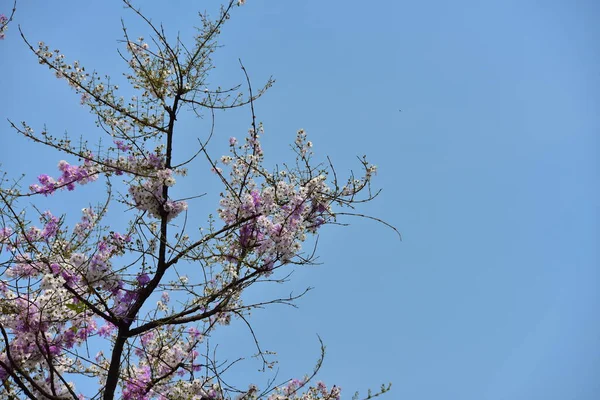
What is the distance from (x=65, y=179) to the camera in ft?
17.9

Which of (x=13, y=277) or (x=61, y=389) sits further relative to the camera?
(x=13, y=277)

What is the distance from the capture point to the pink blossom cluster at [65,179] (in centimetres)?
538

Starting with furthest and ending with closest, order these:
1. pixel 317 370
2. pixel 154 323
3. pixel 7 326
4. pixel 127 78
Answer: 1. pixel 317 370
2. pixel 127 78
3. pixel 154 323
4. pixel 7 326

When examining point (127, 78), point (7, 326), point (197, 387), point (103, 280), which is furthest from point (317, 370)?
point (127, 78)

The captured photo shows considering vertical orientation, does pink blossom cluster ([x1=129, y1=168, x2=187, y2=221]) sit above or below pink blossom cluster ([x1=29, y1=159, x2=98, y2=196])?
below

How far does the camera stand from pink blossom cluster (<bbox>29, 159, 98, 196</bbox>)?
212 inches

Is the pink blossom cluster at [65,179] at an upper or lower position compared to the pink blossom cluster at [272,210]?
upper

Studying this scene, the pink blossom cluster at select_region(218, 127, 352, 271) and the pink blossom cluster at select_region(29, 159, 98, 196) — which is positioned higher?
the pink blossom cluster at select_region(29, 159, 98, 196)

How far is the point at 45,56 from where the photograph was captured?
5043 mm

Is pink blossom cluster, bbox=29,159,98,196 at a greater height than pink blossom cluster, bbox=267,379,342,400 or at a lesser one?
greater

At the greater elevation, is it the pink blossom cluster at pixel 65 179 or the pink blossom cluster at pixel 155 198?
the pink blossom cluster at pixel 65 179

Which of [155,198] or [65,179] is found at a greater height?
[65,179]

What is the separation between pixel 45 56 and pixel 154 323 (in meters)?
2.59

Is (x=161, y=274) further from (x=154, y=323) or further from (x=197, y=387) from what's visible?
(x=197, y=387)
